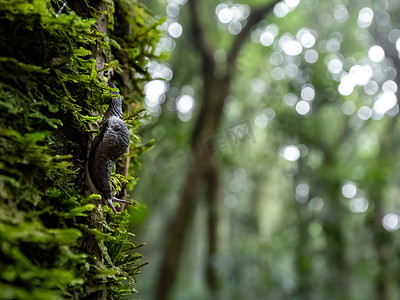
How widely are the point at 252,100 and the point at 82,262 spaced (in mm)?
13502

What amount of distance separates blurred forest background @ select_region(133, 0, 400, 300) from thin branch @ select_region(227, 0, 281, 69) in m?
0.02

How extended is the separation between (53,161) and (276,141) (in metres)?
12.3

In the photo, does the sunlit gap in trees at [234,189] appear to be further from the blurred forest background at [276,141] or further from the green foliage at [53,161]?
the green foliage at [53,161]

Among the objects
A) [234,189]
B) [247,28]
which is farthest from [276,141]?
[234,189]

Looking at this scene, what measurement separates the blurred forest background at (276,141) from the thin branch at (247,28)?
0.7 inches

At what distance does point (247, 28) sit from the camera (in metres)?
6.76


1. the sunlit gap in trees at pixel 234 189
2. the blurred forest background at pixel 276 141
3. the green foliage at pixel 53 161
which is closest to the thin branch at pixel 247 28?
the blurred forest background at pixel 276 141

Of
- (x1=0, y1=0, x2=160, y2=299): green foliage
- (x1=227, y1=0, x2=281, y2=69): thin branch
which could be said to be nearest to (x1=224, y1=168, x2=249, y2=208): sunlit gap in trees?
(x1=227, y1=0, x2=281, y2=69): thin branch

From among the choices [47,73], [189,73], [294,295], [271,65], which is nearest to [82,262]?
[47,73]

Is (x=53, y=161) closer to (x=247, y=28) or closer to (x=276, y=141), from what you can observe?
(x=247, y=28)

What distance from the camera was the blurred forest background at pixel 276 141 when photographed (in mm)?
6723

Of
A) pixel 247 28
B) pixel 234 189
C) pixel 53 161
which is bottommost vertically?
pixel 53 161

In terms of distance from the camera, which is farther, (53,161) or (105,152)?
(105,152)

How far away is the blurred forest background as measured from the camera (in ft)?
22.1
